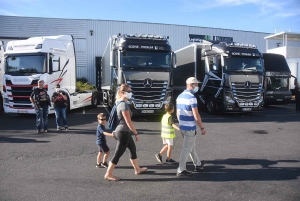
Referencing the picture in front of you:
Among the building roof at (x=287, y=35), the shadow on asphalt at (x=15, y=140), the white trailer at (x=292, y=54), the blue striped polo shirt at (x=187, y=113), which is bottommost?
the shadow on asphalt at (x=15, y=140)

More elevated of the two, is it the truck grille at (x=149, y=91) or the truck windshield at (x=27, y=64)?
the truck windshield at (x=27, y=64)

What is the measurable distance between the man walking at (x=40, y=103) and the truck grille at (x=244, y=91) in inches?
A: 317

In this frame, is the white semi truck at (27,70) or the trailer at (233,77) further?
the trailer at (233,77)

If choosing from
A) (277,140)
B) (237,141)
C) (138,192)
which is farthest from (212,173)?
(277,140)

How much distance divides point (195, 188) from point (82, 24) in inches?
1004

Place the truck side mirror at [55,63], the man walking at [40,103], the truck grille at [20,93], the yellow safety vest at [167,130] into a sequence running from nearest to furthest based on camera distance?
the yellow safety vest at [167,130]
the man walking at [40,103]
the truck grille at [20,93]
the truck side mirror at [55,63]

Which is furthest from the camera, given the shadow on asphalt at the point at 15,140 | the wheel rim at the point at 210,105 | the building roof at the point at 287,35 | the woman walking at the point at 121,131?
the building roof at the point at 287,35

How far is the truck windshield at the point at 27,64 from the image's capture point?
1181 cm

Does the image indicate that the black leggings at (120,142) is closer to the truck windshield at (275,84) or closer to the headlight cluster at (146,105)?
the headlight cluster at (146,105)

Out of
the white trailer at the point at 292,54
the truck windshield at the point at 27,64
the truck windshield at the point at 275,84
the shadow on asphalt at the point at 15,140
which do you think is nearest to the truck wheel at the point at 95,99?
the truck windshield at the point at 27,64

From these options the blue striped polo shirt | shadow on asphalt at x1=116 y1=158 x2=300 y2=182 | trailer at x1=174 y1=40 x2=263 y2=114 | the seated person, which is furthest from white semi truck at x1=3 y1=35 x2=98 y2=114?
the blue striped polo shirt

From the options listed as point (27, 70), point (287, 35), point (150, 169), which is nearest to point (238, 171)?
point (150, 169)

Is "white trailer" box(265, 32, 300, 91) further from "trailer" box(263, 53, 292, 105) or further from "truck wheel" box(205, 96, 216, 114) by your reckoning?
"truck wheel" box(205, 96, 216, 114)

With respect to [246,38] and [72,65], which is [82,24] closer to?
[72,65]
